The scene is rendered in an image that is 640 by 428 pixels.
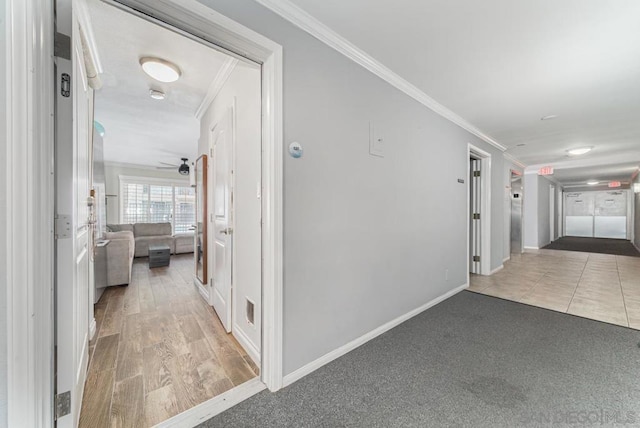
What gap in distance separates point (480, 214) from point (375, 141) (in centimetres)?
→ 327

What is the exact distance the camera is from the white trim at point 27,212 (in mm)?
813

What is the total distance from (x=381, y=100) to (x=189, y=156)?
5.55m

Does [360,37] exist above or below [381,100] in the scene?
above

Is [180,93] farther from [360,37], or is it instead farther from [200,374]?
[200,374]

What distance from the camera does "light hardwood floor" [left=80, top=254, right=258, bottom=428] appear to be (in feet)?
4.70

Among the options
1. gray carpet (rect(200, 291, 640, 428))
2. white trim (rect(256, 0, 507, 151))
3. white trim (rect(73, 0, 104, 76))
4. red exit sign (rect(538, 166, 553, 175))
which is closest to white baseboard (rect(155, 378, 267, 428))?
gray carpet (rect(200, 291, 640, 428))

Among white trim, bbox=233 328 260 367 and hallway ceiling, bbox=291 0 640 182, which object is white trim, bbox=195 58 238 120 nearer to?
hallway ceiling, bbox=291 0 640 182

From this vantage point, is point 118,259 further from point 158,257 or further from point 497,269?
point 497,269

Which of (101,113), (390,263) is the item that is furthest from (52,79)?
(101,113)

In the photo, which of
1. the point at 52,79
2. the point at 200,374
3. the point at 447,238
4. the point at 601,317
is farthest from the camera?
the point at 447,238

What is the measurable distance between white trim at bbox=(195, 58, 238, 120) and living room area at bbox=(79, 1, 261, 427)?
13 millimetres

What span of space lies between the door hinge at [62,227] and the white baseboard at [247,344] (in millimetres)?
1429

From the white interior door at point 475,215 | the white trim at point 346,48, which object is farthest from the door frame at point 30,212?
the white interior door at point 475,215

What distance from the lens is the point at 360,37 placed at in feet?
6.00
